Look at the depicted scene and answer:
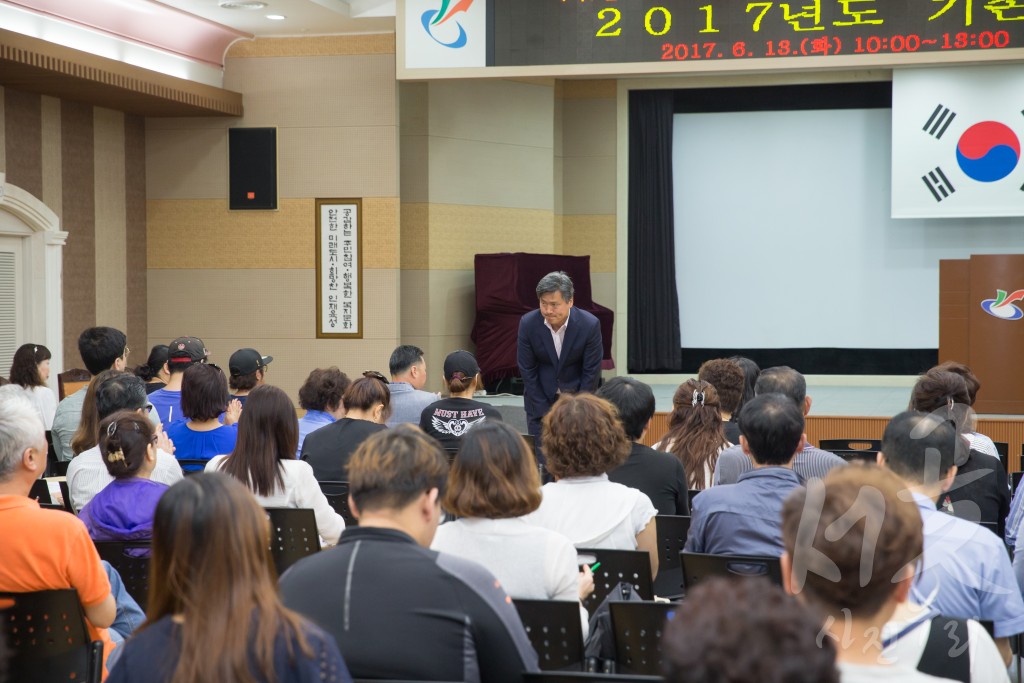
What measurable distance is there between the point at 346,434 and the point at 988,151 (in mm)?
8588

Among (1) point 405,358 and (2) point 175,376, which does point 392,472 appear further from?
(1) point 405,358

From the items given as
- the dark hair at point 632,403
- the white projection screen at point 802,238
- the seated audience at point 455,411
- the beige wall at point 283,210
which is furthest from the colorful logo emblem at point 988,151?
the dark hair at point 632,403

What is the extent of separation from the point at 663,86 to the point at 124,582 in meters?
10.6

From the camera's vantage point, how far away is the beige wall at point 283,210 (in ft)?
31.3

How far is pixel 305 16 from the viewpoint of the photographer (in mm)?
9008

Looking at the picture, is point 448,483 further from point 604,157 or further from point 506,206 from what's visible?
point 604,157

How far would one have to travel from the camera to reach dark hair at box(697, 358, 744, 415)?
4688mm

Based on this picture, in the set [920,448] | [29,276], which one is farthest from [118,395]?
[29,276]

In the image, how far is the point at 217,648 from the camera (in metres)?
1.50

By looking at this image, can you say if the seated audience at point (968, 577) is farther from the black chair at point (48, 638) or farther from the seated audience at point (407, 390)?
the seated audience at point (407, 390)

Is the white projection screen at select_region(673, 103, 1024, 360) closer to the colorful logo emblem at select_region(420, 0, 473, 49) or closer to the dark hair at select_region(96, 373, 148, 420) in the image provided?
the colorful logo emblem at select_region(420, 0, 473, 49)

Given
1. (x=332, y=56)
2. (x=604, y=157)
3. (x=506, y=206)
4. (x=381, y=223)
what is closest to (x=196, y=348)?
(x=381, y=223)

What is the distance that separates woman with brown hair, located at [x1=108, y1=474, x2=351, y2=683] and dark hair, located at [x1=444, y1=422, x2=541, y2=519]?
80cm

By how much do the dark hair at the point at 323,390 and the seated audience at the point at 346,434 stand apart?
46 centimetres
